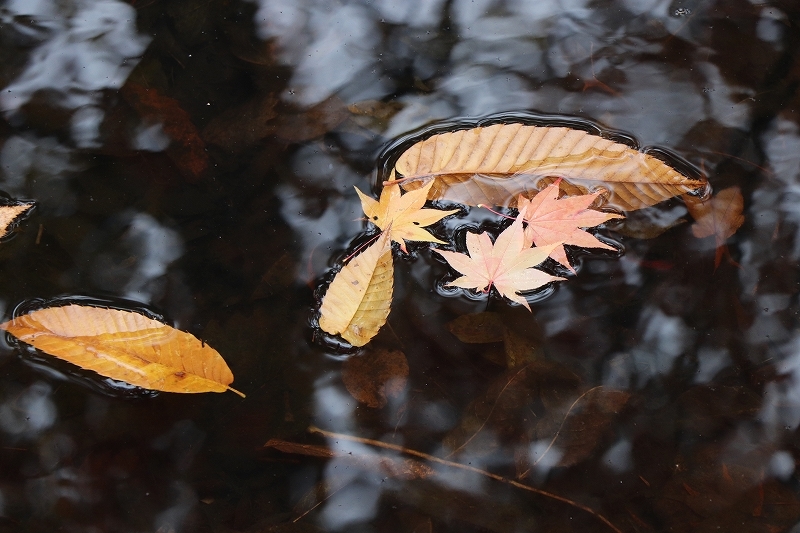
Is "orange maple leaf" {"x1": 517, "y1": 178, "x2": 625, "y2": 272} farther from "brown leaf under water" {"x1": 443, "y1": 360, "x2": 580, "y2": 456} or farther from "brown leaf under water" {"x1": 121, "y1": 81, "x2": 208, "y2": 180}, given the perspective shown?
"brown leaf under water" {"x1": 121, "y1": 81, "x2": 208, "y2": 180}

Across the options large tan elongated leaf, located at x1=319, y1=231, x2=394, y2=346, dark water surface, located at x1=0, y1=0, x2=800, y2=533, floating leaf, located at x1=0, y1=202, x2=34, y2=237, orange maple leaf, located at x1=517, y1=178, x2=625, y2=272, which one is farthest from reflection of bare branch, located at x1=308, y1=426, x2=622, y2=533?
floating leaf, located at x1=0, y1=202, x2=34, y2=237

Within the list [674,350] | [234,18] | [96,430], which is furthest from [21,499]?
[674,350]

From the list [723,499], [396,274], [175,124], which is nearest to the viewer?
[723,499]

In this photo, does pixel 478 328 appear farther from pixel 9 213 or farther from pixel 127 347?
pixel 9 213

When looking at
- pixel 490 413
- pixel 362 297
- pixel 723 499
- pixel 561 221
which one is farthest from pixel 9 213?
pixel 723 499

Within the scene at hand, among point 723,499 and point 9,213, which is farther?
point 9,213

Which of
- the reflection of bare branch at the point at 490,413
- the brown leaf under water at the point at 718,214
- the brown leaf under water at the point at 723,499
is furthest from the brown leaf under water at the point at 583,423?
the brown leaf under water at the point at 718,214

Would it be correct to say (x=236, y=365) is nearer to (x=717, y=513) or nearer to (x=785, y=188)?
(x=717, y=513)
